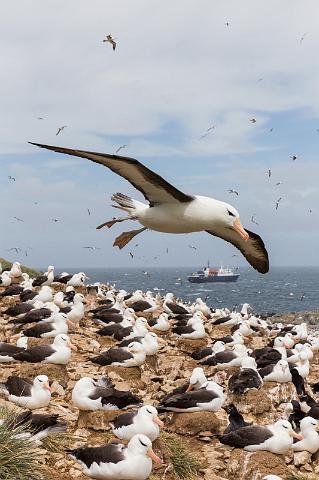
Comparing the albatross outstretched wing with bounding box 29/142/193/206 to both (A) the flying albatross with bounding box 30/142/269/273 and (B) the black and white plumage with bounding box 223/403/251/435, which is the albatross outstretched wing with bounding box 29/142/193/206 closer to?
(A) the flying albatross with bounding box 30/142/269/273

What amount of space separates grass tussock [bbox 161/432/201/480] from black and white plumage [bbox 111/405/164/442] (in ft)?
1.26

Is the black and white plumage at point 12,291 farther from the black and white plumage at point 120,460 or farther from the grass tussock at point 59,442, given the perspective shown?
the black and white plumage at point 120,460

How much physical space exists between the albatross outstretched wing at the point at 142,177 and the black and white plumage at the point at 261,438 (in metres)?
3.89

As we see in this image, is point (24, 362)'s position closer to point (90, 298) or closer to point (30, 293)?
point (30, 293)

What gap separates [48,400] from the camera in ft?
30.9

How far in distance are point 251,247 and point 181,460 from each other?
2.98 meters

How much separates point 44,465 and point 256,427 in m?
3.42

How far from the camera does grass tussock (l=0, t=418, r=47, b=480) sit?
260 inches

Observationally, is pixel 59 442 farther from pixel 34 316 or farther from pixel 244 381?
pixel 34 316

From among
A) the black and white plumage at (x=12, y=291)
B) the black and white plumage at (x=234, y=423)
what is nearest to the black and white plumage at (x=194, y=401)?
the black and white plumage at (x=234, y=423)

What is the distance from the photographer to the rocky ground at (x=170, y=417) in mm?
8734

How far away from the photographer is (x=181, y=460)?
864 cm

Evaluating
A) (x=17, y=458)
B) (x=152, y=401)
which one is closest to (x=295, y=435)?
(x=152, y=401)

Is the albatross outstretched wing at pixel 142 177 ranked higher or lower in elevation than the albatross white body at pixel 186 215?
higher
